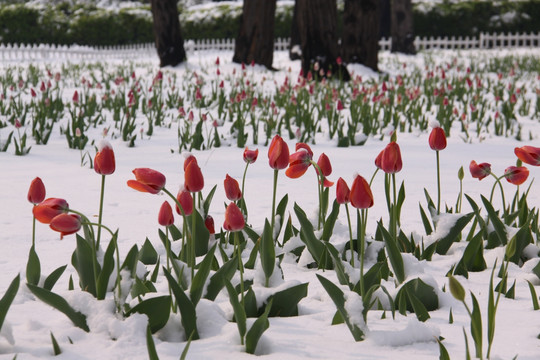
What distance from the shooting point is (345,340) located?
1604 mm

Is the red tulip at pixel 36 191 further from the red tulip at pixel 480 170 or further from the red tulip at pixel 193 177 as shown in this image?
the red tulip at pixel 480 170

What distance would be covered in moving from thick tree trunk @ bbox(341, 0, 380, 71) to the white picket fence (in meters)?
11.0

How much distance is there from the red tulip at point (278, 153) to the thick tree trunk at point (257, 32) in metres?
12.3

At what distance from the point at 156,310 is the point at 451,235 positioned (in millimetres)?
1300

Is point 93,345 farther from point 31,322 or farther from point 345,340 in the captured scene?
point 345,340

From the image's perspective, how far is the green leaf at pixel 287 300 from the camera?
180 cm

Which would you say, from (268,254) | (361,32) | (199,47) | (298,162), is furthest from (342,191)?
(199,47)

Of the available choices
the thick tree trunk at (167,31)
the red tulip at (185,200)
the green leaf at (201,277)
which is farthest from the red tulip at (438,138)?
the thick tree trunk at (167,31)

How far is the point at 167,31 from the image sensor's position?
1502 cm

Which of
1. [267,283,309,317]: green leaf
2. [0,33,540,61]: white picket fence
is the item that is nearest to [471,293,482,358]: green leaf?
[267,283,309,317]: green leaf

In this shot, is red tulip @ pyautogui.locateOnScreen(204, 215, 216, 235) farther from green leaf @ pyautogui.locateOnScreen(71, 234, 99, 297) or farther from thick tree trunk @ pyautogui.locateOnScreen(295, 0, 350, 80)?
thick tree trunk @ pyautogui.locateOnScreen(295, 0, 350, 80)

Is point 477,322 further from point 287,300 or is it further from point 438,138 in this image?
point 438,138

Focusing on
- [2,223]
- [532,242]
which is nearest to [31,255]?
[2,223]

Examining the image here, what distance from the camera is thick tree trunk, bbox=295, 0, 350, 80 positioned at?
11695 millimetres
